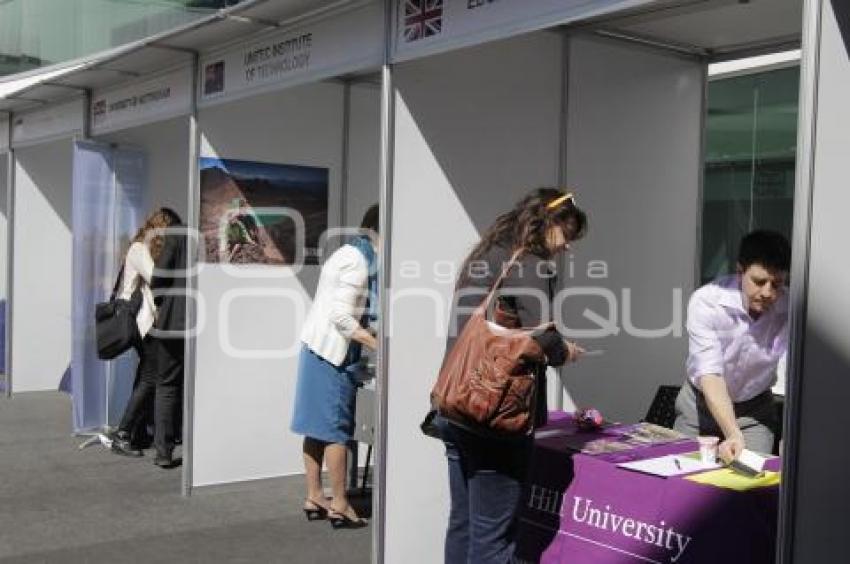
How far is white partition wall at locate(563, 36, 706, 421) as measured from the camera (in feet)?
14.5

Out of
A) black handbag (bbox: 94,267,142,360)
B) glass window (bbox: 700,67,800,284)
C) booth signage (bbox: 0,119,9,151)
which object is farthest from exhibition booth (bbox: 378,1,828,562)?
booth signage (bbox: 0,119,9,151)

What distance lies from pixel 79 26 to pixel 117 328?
18.6 feet

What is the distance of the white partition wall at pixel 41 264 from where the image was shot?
361 inches

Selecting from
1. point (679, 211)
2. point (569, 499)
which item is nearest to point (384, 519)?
point (569, 499)

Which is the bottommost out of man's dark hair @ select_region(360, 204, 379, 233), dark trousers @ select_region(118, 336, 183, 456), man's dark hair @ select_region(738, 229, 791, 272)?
dark trousers @ select_region(118, 336, 183, 456)

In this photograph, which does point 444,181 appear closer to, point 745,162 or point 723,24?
point 723,24

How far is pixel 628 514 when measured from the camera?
3.12 m

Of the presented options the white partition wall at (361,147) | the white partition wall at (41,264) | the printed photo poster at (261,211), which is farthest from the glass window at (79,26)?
the printed photo poster at (261,211)

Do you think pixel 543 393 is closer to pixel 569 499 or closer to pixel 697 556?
pixel 569 499

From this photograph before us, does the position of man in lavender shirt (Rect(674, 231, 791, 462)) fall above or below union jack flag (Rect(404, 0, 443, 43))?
below

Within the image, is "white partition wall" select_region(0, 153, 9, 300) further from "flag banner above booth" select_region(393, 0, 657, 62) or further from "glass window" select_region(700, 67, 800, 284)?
"glass window" select_region(700, 67, 800, 284)

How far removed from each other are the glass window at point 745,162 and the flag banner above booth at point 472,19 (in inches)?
69.5

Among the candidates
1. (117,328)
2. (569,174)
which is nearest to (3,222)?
(117,328)

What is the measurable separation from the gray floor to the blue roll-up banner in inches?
21.5
